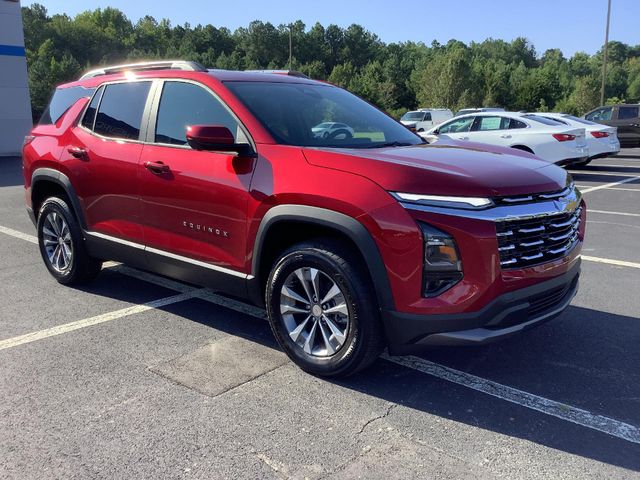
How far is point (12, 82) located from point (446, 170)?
24.9 metres

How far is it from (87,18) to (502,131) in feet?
396

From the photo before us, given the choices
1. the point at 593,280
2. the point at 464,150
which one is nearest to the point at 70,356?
the point at 464,150

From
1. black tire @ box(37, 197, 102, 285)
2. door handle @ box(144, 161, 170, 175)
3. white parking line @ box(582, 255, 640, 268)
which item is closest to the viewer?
door handle @ box(144, 161, 170, 175)

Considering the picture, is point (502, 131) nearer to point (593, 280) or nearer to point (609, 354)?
point (593, 280)

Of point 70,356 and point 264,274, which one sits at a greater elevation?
point 264,274

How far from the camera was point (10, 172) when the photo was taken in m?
16.6

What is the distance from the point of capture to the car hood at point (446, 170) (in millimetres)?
3062

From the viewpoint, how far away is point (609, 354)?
3.86 m

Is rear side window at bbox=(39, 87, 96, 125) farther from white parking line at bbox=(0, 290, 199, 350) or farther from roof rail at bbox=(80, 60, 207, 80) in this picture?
white parking line at bbox=(0, 290, 199, 350)

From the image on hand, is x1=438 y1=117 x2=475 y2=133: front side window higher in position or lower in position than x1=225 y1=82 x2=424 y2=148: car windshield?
lower

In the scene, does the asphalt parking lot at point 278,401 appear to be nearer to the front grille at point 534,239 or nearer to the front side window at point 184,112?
the front grille at point 534,239

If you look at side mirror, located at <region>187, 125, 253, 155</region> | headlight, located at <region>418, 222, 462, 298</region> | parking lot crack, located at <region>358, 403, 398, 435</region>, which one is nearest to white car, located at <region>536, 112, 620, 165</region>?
side mirror, located at <region>187, 125, 253, 155</region>

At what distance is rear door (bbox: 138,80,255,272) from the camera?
3715 mm

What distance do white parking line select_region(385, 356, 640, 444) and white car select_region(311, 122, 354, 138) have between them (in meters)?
1.53
